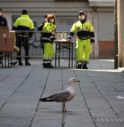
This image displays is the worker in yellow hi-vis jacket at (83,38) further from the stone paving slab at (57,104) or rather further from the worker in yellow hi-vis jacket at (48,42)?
the stone paving slab at (57,104)

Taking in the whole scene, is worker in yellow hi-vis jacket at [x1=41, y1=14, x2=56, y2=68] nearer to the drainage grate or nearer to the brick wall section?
the brick wall section

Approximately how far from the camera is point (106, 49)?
3111 cm

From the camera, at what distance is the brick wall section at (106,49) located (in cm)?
3103

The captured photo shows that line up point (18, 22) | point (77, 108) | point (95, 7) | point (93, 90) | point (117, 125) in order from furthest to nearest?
point (95, 7), point (18, 22), point (93, 90), point (77, 108), point (117, 125)

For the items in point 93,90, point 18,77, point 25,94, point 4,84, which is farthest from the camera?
point 18,77

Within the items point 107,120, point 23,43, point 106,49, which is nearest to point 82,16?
point 23,43

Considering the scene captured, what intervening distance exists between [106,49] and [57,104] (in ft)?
65.1

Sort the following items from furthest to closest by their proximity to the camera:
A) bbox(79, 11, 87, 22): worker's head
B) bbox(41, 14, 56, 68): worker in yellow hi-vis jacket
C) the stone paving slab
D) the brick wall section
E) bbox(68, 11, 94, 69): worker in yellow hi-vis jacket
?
the brick wall section
bbox(41, 14, 56, 68): worker in yellow hi-vis jacket
bbox(68, 11, 94, 69): worker in yellow hi-vis jacket
bbox(79, 11, 87, 22): worker's head
the stone paving slab

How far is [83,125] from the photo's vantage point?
914 centimetres

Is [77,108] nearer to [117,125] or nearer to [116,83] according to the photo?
[117,125]

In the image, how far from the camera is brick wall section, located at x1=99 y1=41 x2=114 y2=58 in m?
31.0

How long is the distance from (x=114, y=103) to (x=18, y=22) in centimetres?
1187

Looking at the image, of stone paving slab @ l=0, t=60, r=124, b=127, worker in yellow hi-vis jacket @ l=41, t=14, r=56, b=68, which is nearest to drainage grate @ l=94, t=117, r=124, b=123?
stone paving slab @ l=0, t=60, r=124, b=127

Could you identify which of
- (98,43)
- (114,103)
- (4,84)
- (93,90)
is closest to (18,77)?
(4,84)
